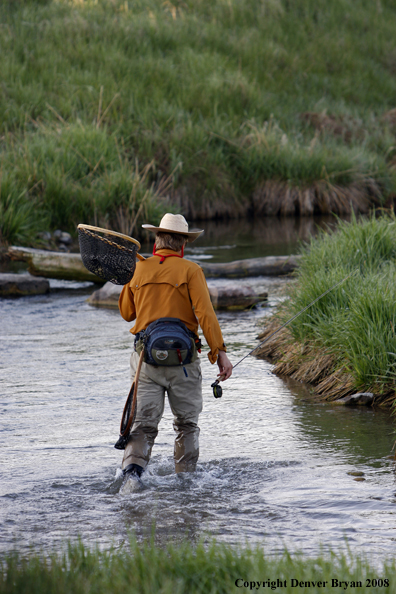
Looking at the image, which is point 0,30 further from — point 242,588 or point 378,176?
point 242,588

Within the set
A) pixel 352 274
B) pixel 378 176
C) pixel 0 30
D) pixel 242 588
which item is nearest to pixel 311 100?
pixel 378 176

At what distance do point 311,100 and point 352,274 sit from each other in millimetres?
17274

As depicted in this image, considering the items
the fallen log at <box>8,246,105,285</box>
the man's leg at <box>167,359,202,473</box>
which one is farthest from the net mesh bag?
the fallen log at <box>8,246,105,285</box>

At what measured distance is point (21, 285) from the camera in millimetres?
10664

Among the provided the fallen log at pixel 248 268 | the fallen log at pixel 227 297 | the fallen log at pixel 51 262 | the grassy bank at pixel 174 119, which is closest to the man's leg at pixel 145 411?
the fallen log at pixel 227 297

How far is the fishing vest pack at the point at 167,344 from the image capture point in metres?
4.54

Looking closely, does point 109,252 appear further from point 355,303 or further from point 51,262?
point 51,262

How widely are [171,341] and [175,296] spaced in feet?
0.98

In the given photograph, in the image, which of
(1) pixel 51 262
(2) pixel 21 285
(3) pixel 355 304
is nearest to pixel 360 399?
(3) pixel 355 304

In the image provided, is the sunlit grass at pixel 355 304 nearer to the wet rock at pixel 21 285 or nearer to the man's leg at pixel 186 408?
the man's leg at pixel 186 408

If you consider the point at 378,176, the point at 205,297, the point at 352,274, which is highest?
the point at 205,297

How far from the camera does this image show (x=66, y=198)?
13.9 m

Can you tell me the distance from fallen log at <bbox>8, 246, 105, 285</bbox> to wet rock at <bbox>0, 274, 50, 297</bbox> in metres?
0.42

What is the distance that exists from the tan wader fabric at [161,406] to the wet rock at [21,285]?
6.27m
